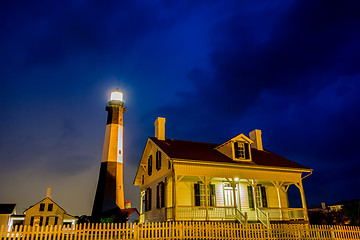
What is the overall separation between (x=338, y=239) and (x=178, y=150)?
10427 mm

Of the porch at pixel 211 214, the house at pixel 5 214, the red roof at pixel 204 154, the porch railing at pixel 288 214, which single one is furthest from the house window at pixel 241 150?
the house at pixel 5 214

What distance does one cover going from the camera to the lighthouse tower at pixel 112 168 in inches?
1416

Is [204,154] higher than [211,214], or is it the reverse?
[204,154]

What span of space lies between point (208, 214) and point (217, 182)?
134 inches

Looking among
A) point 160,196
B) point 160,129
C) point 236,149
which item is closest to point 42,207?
point 160,129

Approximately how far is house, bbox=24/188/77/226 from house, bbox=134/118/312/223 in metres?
24.9

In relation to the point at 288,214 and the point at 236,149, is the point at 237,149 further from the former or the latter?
the point at 288,214

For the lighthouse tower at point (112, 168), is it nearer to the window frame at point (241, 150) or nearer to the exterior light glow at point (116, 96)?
the exterior light glow at point (116, 96)

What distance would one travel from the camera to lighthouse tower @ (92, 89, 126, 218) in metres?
36.0

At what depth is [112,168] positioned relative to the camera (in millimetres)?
37125

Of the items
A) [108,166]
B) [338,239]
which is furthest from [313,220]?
[108,166]

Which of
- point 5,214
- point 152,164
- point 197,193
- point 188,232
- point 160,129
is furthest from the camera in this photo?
point 5,214

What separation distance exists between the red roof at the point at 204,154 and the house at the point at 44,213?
28654 mm

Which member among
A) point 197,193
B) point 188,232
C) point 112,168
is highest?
point 112,168
